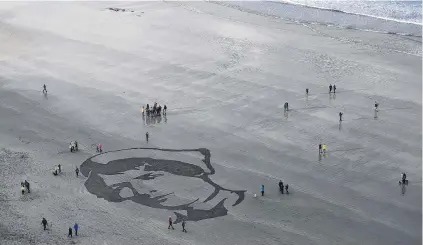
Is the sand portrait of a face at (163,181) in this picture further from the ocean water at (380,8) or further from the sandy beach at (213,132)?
the ocean water at (380,8)

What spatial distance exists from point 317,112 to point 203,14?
1543 inches

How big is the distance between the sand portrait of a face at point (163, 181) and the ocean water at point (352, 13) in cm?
4220

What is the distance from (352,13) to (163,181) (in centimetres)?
5371

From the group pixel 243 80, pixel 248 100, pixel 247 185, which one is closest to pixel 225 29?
pixel 243 80

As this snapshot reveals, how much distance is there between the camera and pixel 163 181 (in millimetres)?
44125

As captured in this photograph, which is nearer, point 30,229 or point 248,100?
point 30,229

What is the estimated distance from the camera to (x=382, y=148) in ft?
159

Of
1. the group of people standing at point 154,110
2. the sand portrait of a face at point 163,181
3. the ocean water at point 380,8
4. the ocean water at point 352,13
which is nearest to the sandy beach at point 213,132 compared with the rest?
the sand portrait of a face at point 163,181

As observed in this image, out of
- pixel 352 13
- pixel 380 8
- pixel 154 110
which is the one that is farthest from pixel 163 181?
pixel 380 8

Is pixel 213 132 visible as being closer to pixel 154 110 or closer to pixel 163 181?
pixel 154 110

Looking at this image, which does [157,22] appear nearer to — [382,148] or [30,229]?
[382,148]

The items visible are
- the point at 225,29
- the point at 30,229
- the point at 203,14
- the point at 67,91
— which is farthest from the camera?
the point at 203,14

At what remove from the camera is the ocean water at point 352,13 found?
82.0m

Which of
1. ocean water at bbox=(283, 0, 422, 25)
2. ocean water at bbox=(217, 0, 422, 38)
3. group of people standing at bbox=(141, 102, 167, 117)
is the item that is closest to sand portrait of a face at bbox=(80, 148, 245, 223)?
group of people standing at bbox=(141, 102, 167, 117)
